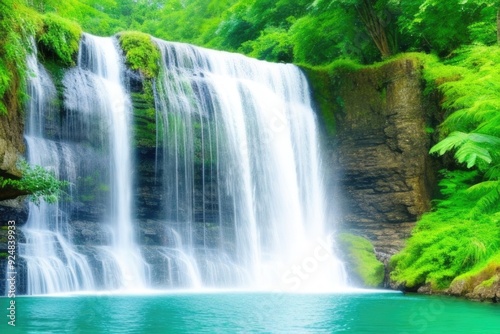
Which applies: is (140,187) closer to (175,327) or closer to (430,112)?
(175,327)

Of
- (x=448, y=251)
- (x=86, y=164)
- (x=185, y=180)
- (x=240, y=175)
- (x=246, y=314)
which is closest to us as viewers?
(x=246, y=314)

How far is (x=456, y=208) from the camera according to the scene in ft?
49.8

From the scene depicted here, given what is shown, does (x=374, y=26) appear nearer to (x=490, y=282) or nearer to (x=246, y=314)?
(x=490, y=282)

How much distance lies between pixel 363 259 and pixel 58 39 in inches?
379

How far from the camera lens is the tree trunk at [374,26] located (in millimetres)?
19047

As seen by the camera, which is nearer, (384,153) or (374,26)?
(384,153)

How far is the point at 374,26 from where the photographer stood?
1941 cm

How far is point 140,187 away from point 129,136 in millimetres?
1361

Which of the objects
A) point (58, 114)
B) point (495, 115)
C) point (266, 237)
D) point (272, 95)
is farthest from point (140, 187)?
point (495, 115)

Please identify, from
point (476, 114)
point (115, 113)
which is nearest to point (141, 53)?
point (115, 113)

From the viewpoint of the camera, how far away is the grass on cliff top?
38.8 ft

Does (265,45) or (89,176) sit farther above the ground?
(265,45)

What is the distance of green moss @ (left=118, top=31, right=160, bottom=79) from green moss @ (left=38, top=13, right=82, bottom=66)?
1.41m

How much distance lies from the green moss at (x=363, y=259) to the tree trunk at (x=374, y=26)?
24.6 ft
